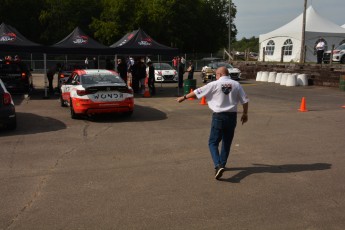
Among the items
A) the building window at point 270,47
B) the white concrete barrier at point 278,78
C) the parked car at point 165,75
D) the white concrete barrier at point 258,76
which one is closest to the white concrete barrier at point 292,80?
the white concrete barrier at point 278,78

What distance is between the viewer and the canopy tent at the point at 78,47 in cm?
1786

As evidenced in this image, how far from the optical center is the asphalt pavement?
4638mm

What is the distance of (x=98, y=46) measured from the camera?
18.8m

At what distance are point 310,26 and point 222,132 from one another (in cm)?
3098

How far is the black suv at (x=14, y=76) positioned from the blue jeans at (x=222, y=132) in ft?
47.5

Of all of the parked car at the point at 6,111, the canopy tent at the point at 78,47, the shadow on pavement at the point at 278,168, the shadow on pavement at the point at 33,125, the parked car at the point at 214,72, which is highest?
the canopy tent at the point at 78,47

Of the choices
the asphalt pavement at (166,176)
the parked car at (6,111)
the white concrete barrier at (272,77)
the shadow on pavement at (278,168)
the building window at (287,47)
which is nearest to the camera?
the asphalt pavement at (166,176)

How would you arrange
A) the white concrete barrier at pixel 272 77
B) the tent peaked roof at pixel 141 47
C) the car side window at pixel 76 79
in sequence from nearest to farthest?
the car side window at pixel 76 79 < the tent peaked roof at pixel 141 47 < the white concrete barrier at pixel 272 77

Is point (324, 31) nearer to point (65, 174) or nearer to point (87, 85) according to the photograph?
point (87, 85)

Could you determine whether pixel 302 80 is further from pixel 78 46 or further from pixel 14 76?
pixel 14 76

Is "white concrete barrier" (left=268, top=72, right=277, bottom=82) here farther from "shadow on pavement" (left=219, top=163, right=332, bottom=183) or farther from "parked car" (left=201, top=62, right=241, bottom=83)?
"shadow on pavement" (left=219, top=163, right=332, bottom=183)

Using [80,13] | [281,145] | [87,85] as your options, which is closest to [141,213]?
[281,145]

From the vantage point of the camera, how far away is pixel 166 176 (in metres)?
6.29

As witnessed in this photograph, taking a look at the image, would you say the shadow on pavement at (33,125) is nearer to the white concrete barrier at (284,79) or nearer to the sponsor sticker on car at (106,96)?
the sponsor sticker on car at (106,96)
